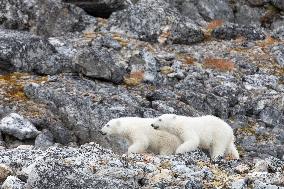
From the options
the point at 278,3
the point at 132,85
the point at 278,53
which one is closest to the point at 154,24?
the point at 278,53

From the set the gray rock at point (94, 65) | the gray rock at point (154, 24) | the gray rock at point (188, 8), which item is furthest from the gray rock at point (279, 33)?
the gray rock at point (94, 65)

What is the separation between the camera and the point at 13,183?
1024 cm

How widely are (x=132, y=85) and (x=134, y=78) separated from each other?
1.07m

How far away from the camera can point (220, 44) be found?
30172mm

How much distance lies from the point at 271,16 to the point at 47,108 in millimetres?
18486

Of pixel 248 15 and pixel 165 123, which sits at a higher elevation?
pixel 165 123

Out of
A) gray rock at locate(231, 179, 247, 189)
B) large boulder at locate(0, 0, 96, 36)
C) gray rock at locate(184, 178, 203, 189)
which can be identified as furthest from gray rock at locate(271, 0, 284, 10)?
gray rock at locate(184, 178, 203, 189)

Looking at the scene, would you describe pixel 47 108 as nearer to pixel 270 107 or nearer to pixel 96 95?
pixel 96 95

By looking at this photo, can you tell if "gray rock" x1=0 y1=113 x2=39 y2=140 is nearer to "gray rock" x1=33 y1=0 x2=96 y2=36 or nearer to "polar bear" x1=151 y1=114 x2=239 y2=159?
"polar bear" x1=151 y1=114 x2=239 y2=159

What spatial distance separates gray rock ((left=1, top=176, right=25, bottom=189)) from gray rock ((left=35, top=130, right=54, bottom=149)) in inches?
343

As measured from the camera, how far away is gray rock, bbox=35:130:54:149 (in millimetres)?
19266

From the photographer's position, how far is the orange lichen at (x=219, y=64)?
2745 centimetres

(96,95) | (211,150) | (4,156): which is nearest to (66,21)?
(96,95)

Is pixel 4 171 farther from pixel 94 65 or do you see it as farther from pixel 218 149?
pixel 94 65
